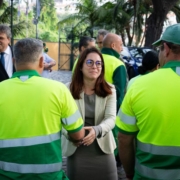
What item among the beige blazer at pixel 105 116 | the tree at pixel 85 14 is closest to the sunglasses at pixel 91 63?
the beige blazer at pixel 105 116

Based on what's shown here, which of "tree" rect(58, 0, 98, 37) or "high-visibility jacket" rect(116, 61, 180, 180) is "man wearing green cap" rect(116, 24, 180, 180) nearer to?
"high-visibility jacket" rect(116, 61, 180, 180)

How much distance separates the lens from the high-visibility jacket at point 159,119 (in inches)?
90.0

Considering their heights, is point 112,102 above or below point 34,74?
below

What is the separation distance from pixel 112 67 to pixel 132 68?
32.4ft

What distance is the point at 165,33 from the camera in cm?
245

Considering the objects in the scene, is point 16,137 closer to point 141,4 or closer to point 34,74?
point 34,74

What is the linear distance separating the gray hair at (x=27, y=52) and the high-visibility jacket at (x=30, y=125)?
9cm

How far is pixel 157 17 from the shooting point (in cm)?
1784

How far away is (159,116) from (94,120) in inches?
46.8

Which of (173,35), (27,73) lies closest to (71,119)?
(27,73)

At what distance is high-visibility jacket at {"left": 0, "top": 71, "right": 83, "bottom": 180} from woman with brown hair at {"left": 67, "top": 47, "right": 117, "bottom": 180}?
723mm

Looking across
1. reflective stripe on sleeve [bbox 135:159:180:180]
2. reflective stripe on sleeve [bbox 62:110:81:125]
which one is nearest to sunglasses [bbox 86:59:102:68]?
reflective stripe on sleeve [bbox 62:110:81:125]

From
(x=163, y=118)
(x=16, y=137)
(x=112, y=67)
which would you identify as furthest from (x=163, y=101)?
(x=112, y=67)

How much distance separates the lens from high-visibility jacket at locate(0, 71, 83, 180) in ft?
7.91
